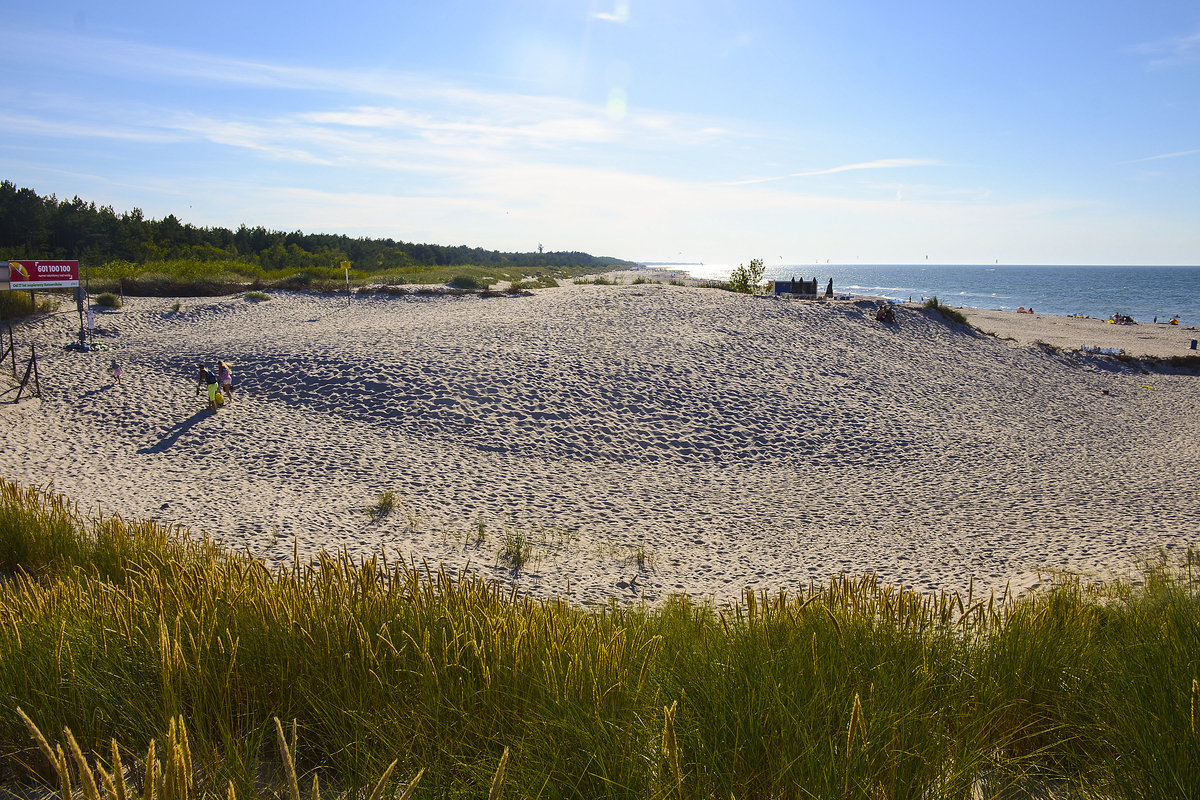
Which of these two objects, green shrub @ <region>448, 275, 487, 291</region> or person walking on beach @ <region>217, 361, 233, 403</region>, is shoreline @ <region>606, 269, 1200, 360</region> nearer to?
green shrub @ <region>448, 275, 487, 291</region>

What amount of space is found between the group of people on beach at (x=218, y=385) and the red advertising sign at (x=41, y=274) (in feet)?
13.5

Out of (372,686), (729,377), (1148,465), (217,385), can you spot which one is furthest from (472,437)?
(1148,465)

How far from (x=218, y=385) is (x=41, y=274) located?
470cm

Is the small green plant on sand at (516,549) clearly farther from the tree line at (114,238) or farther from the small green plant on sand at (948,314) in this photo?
the tree line at (114,238)

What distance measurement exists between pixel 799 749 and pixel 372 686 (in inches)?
62.3

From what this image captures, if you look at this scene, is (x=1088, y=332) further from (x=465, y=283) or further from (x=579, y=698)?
(x=579, y=698)

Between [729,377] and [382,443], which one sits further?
[729,377]

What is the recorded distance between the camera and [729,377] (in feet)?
50.3

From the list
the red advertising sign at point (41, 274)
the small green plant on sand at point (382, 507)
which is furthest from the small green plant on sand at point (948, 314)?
the red advertising sign at point (41, 274)

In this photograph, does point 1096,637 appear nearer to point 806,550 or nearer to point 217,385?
point 806,550

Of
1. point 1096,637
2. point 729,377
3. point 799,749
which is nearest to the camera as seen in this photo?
point 799,749

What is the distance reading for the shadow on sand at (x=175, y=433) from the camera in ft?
34.0

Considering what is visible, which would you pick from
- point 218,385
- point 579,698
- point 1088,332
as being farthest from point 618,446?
point 1088,332

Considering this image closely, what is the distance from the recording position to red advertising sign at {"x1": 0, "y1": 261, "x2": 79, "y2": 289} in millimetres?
13016
